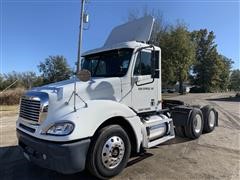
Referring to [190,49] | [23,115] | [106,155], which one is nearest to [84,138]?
[106,155]

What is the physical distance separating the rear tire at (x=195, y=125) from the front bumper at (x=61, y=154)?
13.6 ft

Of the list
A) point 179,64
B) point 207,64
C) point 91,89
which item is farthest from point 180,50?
point 91,89

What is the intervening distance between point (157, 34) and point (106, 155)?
2853 centimetres

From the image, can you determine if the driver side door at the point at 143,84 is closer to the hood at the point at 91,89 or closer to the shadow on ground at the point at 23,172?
the hood at the point at 91,89

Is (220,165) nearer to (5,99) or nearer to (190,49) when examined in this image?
(5,99)

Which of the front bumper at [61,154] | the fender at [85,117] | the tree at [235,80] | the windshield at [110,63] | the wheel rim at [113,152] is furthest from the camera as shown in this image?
the tree at [235,80]

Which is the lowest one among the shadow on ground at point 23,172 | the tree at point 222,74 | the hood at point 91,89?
the shadow on ground at point 23,172

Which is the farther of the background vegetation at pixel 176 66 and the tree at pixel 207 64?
the tree at pixel 207 64

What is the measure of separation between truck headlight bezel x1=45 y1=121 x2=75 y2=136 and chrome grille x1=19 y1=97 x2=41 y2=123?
0.38 metres

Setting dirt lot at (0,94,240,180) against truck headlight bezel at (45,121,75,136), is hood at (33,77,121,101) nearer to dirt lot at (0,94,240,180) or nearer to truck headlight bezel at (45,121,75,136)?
truck headlight bezel at (45,121,75,136)

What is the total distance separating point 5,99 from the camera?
18.2 meters

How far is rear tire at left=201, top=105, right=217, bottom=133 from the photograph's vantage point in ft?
26.4

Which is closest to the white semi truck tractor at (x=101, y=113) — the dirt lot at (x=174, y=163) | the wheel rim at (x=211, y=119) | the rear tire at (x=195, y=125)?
the dirt lot at (x=174, y=163)

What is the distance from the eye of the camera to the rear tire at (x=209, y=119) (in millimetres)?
8039
